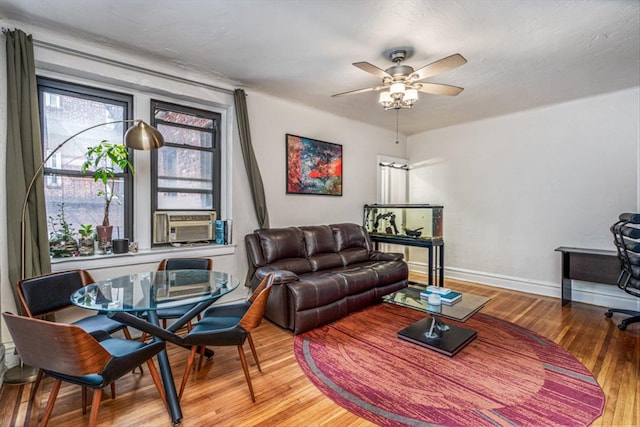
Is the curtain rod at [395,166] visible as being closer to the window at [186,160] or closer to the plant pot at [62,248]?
the window at [186,160]

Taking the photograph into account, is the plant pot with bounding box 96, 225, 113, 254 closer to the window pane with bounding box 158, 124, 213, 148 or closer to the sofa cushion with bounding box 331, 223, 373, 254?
the window pane with bounding box 158, 124, 213, 148

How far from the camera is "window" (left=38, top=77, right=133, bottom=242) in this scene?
2801 mm

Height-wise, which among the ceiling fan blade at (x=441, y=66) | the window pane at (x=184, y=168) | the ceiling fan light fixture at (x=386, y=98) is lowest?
the window pane at (x=184, y=168)

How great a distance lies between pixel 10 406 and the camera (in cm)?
197

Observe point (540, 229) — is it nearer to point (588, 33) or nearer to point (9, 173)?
point (588, 33)

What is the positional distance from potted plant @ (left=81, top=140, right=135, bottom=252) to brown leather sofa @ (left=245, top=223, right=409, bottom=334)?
55.1 inches

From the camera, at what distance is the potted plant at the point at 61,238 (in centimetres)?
271

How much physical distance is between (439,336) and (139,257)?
2.98m

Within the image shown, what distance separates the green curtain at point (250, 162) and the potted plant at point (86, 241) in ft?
5.55

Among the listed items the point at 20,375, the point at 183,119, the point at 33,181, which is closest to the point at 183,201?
the point at 183,119

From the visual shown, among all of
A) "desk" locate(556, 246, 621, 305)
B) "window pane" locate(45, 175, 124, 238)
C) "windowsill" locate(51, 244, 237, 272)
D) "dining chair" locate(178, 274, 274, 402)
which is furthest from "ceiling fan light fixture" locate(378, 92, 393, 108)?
"desk" locate(556, 246, 621, 305)

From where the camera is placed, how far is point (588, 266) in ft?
12.6

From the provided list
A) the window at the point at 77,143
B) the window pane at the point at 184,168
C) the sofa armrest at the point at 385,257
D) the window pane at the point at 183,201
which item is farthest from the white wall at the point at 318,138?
the window at the point at 77,143

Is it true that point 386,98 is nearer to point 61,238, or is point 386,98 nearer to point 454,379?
point 454,379
